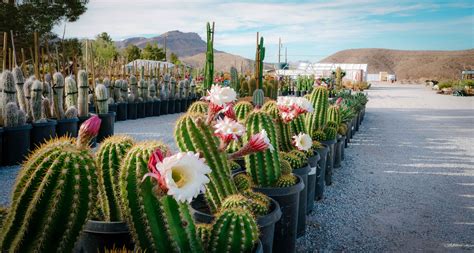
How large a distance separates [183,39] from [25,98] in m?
158

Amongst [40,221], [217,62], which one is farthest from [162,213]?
[217,62]

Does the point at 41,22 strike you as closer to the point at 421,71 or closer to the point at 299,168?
the point at 299,168

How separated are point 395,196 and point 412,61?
90462mm

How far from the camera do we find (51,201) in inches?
55.7

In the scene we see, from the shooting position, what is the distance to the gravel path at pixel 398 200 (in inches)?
136

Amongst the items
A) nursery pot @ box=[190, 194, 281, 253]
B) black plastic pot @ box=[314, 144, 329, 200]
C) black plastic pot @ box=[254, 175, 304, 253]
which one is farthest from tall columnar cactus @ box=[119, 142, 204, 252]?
black plastic pot @ box=[314, 144, 329, 200]

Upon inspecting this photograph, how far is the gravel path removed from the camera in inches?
136

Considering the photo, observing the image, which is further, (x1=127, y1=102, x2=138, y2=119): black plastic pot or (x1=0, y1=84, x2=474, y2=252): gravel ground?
(x1=127, y1=102, x2=138, y2=119): black plastic pot

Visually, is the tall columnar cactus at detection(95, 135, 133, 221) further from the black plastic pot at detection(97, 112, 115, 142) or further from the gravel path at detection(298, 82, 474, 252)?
the black plastic pot at detection(97, 112, 115, 142)

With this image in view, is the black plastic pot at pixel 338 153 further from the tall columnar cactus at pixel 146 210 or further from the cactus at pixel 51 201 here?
the cactus at pixel 51 201

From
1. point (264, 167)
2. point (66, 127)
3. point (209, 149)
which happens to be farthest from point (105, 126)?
point (209, 149)

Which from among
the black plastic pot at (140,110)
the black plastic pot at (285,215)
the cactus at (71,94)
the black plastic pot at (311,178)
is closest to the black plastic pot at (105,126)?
the cactus at (71,94)

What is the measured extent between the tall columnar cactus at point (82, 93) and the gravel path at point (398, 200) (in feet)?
13.9

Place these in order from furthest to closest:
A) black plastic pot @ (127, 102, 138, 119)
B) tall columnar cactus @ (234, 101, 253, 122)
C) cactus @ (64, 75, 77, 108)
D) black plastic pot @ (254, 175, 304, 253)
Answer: black plastic pot @ (127, 102, 138, 119) → cactus @ (64, 75, 77, 108) → tall columnar cactus @ (234, 101, 253, 122) → black plastic pot @ (254, 175, 304, 253)
